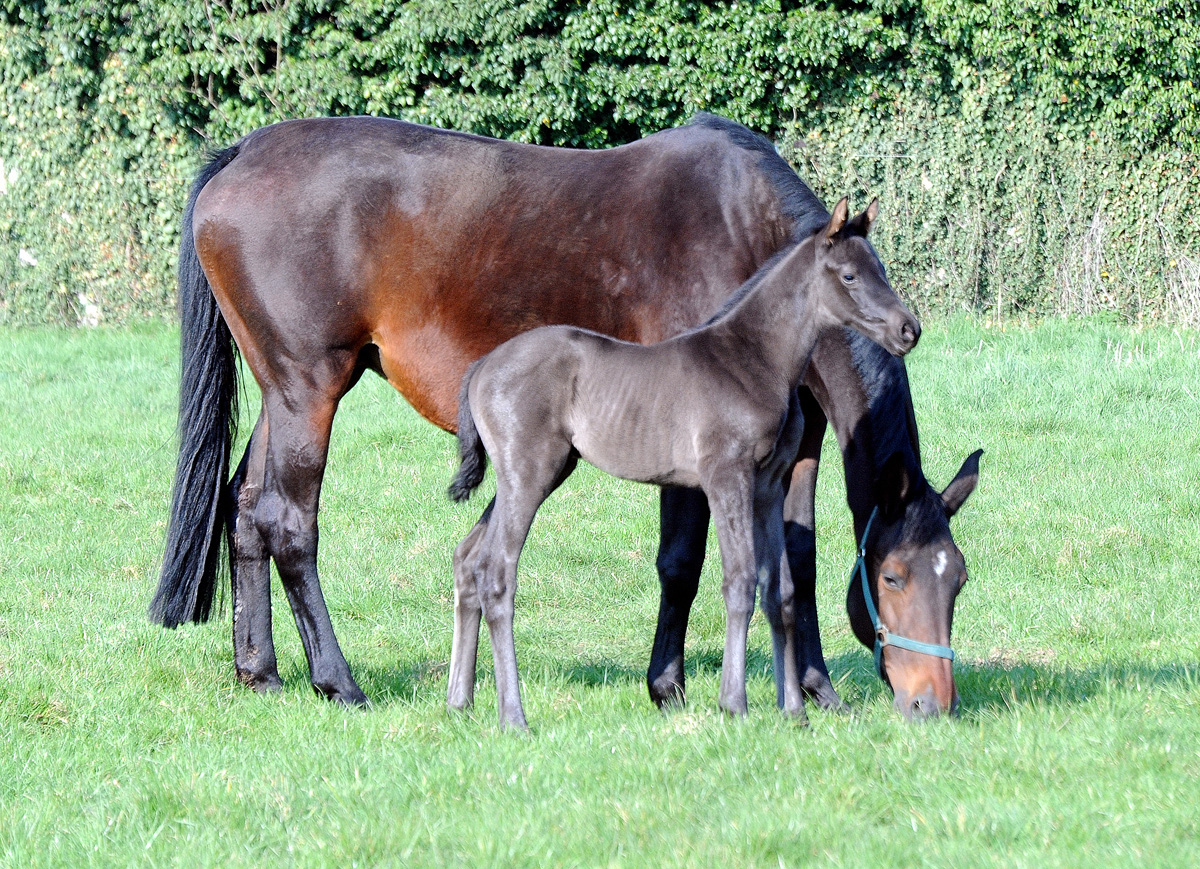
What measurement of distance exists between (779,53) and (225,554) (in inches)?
508

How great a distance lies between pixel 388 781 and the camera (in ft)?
12.5

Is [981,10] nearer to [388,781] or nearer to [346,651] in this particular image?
[346,651]

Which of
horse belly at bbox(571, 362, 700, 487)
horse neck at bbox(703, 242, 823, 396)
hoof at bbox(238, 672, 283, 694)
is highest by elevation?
horse neck at bbox(703, 242, 823, 396)

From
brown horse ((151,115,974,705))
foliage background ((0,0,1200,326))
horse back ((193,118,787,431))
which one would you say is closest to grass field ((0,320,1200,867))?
brown horse ((151,115,974,705))

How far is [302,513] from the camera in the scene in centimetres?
528

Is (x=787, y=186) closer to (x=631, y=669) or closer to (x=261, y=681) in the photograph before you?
(x=631, y=669)

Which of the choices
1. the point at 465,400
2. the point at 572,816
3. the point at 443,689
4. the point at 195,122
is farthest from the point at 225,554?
the point at 195,122

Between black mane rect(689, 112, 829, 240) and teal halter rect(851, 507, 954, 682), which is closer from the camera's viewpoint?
teal halter rect(851, 507, 954, 682)

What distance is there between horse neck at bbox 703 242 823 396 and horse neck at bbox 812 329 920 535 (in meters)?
0.45

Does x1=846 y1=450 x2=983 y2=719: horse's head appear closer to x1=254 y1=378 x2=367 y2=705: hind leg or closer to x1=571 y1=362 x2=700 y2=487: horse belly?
x1=571 y1=362 x2=700 y2=487: horse belly

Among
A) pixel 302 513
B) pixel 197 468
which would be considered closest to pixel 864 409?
pixel 302 513

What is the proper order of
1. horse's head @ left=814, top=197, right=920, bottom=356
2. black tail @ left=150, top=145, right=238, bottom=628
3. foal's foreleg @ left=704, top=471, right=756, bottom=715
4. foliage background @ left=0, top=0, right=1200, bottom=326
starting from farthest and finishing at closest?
foliage background @ left=0, top=0, right=1200, bottom=326
black tail @ left=150, top=145, right=238, bottom=628
foal's foreleg @ left=704, top=471, right=756, bottom=715
horse's head @ left=814, top=197, right=920, bottom=356

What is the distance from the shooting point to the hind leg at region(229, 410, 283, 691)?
548cm

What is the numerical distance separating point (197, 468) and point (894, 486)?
323 centimetres
